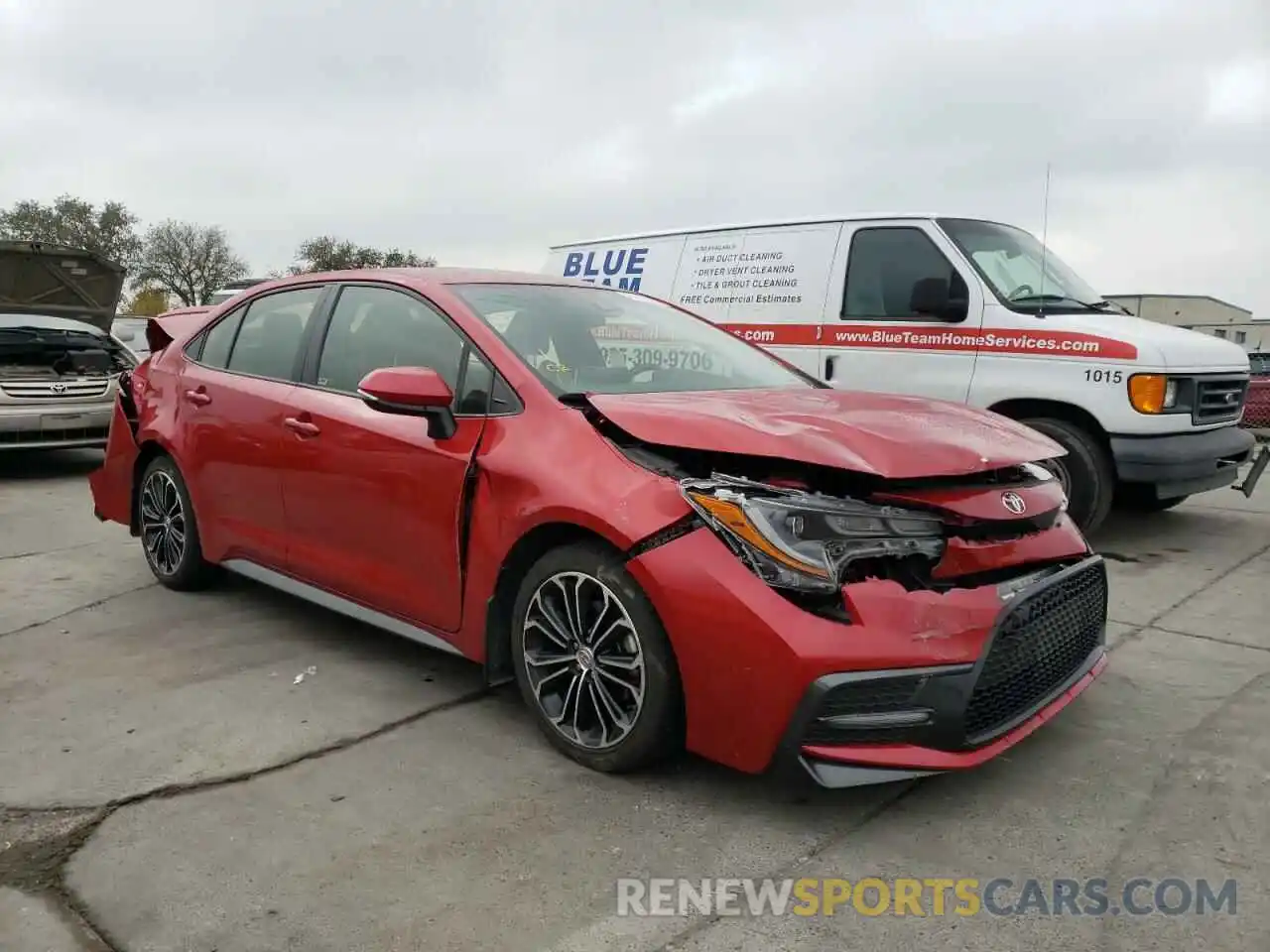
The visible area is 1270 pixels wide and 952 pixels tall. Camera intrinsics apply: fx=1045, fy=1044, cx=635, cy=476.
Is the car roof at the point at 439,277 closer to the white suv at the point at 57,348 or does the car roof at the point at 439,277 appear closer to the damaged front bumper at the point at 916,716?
the damaged front bumper at the point at 916,716

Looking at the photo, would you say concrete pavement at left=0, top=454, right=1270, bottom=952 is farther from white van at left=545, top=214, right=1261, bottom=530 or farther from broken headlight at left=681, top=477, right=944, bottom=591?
white van at left=545, top=214, right=1261, bottom=530

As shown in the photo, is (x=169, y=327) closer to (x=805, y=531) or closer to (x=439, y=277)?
(x=439, y=277)

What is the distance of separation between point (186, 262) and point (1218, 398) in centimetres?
5664

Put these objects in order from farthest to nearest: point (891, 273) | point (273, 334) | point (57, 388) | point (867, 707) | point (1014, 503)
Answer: point (57, 388) < point (891, 273) < point (273, 334) < point (1014, 503) < point (867, 707)

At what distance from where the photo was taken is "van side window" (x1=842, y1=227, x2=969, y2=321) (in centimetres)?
642

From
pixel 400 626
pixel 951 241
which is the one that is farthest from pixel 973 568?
pixel 951 241

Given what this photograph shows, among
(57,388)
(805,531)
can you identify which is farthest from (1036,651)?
(57,388)

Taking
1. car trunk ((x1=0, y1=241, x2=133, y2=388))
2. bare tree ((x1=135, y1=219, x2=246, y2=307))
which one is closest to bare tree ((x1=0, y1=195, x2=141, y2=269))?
bare tree ((x1=135, y1=219, x2=246, y2=307))

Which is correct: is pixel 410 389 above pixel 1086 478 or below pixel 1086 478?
above

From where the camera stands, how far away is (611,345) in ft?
12.3

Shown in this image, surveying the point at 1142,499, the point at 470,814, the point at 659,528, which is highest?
the point at 659,528

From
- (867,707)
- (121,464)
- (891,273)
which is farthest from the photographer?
(891,273)

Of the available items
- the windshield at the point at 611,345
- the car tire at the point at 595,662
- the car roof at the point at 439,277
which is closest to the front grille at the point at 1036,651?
the car tire at the point at 595,662

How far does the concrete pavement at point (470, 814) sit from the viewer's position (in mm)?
2316
